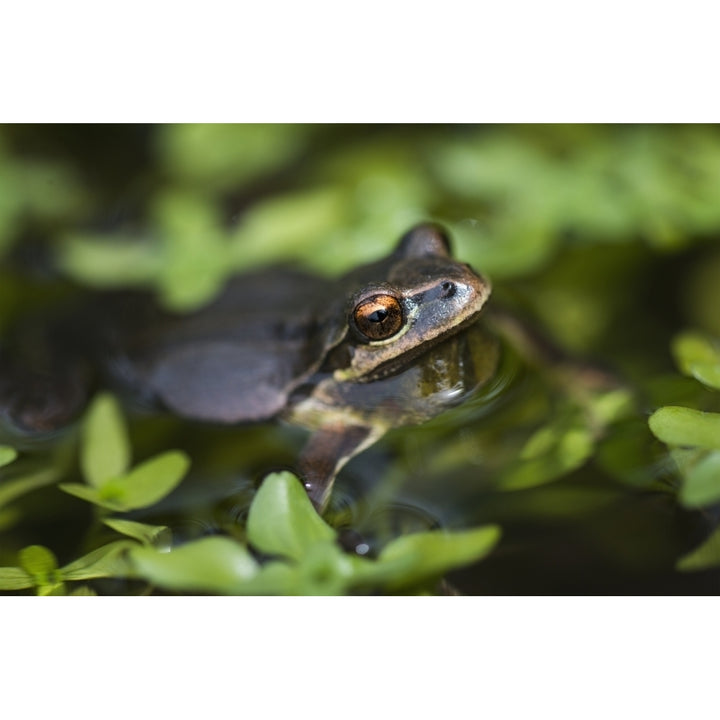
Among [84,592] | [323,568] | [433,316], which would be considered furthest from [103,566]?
[433,316]

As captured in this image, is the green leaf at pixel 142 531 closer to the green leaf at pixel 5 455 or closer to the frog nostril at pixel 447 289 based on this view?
the green leaf at pixel 5 455

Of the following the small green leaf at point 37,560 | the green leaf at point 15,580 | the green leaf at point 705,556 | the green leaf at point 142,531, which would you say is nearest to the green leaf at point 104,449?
the green leaf at point 142,531

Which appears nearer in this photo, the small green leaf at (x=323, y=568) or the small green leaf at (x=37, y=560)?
the small green leaf at (x=323, y=568)

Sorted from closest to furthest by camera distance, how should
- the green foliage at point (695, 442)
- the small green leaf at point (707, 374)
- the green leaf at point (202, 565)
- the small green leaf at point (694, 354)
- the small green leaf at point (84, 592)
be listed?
the green leaf at point (202, 565) < the green foliage at point (695, 442) < the small green leaf at point (84, 592) < the small green leaf at point (707, 374) < the small green leaf at point (694, 354)

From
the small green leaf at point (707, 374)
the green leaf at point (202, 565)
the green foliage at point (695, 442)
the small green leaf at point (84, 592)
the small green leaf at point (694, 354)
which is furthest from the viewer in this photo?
the small green leaf at point (694, 354)

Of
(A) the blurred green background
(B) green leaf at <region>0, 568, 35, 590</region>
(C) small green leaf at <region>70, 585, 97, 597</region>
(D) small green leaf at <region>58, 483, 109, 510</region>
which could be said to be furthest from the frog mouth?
(B) green leaf at <region>0, 568, 35, 590</region>

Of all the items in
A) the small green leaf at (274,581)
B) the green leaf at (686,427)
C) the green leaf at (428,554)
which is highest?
the green leaf at (686,427)
